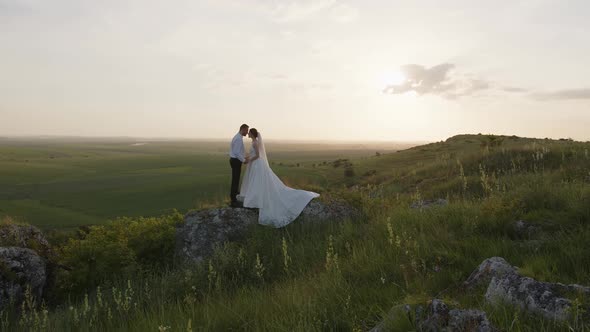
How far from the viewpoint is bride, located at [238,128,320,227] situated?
11469 millimetres

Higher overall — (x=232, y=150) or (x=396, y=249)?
(x=232, y=150)

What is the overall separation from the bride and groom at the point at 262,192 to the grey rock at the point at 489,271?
6.84 meters

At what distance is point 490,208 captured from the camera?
7340 millimetres

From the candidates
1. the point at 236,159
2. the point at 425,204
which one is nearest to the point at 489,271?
the point at 425,204

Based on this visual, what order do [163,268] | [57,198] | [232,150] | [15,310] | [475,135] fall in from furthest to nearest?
[475,135], [57,198], [232,150], [163,268], [15,310]

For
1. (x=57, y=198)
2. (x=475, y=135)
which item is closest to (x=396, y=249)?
(x=57, y=198)

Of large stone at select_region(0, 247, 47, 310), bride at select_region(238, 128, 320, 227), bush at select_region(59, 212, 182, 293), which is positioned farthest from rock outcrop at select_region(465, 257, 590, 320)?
large stone at select_region(0, 247, 47, 310)

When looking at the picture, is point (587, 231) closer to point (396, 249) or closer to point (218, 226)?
point (396, 249)

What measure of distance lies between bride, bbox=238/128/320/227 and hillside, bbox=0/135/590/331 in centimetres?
64

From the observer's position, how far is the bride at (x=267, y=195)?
11469 mm

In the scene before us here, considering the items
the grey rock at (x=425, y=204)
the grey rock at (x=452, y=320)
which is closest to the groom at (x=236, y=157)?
the grey rock at (x=425, y=204)

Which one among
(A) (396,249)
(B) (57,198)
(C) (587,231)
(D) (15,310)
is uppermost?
(C) (587,231)

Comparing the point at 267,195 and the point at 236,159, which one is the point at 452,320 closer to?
the point at 267,195

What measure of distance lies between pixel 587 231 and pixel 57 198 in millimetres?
48517
